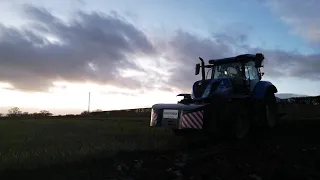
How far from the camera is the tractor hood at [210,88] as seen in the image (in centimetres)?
1236

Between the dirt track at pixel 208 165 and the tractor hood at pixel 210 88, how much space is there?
73.6 inches

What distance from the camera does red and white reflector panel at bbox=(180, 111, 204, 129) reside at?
1104 centimetres

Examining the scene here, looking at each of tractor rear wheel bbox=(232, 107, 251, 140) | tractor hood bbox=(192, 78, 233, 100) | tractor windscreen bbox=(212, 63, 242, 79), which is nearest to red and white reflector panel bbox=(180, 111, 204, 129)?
tractor hood bbox=(192, 78, 233, 100)

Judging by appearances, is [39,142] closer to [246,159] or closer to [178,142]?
[178,142]

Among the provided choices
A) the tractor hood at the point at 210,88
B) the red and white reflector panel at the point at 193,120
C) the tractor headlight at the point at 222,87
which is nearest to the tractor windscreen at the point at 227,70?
the tractor hood at the point at 210,88

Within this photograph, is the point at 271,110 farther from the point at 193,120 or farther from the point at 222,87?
the point at 193,120

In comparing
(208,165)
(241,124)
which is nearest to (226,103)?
(241,124)

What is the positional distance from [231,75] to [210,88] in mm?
1463

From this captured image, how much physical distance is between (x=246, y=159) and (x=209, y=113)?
2523mm

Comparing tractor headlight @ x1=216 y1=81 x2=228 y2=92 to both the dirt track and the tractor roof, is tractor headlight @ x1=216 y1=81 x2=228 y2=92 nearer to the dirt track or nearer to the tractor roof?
the tractor roof

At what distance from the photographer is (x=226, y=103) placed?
11.7 meters

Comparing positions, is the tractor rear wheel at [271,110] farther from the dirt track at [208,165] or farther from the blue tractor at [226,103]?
the dirt track at [208,165]

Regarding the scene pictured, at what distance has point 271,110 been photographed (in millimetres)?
15219

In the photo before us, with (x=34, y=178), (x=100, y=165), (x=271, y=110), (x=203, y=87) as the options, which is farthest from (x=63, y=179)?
(x=271, y=110)
